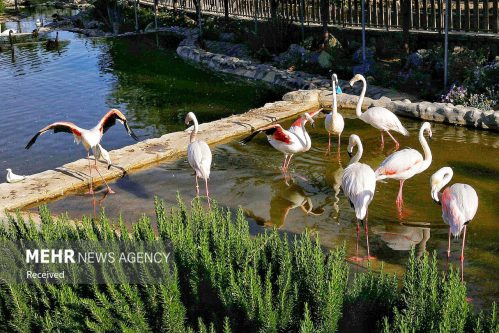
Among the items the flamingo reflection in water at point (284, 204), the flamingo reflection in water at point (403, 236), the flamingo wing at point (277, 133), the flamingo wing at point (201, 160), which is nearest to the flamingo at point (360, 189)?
the flamingo reflection in water at point (403, 236)

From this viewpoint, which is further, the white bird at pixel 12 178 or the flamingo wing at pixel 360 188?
the white bird at pixel 12 178

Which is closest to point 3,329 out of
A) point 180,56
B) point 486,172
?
point 486,172

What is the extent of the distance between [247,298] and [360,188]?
2452 millimetres

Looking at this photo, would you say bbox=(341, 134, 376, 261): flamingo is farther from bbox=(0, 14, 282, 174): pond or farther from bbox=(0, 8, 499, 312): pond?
bbox=(0, 14, 282, 174): pond

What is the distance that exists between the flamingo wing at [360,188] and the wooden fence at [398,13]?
917 centimetres

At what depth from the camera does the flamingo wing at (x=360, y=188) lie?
21.9 ft

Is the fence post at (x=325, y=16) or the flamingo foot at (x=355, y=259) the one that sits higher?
the fence post at (x=325, y=16)

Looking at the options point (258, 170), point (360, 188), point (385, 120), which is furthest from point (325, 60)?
point (360, 188)

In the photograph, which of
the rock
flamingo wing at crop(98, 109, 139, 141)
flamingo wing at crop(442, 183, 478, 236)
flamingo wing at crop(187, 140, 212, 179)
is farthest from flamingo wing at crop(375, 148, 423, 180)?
the rock

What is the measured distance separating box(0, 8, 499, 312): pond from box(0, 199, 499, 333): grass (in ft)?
5.06

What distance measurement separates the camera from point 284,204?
8.59 m

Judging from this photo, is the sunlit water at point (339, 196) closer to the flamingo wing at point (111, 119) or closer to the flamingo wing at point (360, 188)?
the flamingo wing at point (360, 188)

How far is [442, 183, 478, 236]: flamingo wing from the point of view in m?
6.15

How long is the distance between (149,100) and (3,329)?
11.5 meters
